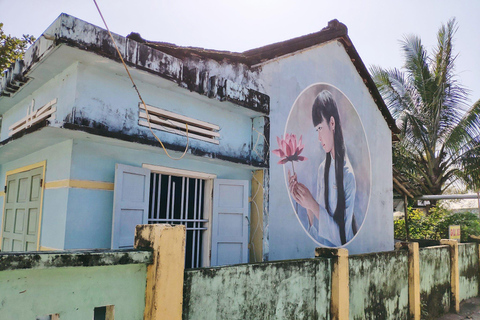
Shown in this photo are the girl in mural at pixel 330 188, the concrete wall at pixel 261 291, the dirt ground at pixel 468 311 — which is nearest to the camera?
the concrete wall at pixel 261 291

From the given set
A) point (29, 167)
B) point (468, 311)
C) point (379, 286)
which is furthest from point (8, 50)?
point (468, 311)

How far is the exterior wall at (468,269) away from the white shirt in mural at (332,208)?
286 cm

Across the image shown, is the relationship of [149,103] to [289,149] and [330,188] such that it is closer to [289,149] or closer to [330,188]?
[289,149]

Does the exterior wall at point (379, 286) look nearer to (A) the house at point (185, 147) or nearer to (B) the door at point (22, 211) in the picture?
(A) the house at point (185, 147)

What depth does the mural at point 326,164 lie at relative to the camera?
25.1 ft

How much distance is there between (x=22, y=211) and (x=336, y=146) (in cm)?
641

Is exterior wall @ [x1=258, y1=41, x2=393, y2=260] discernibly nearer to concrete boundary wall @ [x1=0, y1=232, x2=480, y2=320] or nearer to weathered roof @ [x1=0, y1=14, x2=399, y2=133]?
weathered roof @ [x1=0, y1=14, x2=399, y2=133]

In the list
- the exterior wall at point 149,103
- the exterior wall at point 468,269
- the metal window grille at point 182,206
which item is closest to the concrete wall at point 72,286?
the exterior wall at point 149,103

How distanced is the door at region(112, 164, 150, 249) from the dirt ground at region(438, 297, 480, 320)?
21.6 ft

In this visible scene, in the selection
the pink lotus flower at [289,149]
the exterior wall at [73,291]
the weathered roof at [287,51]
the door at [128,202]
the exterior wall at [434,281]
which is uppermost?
the weathered roof at [287,51]

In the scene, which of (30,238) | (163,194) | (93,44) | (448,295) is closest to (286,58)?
(163,194)

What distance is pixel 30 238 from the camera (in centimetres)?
583

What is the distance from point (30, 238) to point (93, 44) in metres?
3.18

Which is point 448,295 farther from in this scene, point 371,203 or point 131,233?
point 131,233
